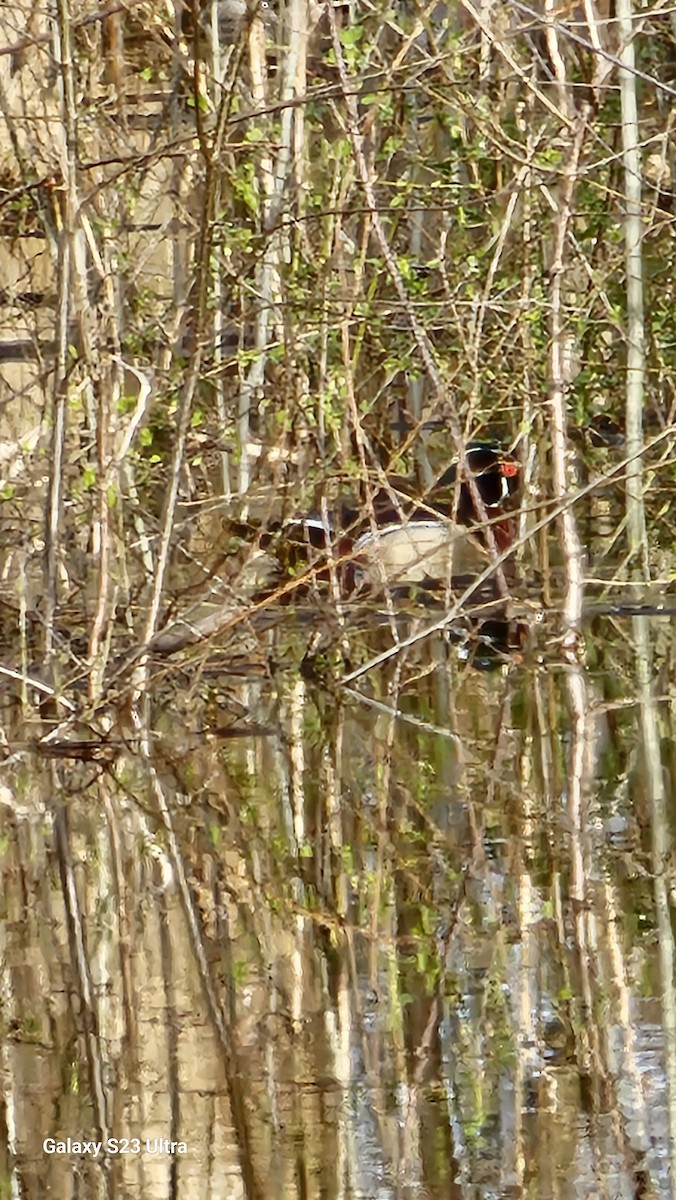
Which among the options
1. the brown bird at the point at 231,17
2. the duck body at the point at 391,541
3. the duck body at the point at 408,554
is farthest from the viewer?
the brown bird at the point at 231,17

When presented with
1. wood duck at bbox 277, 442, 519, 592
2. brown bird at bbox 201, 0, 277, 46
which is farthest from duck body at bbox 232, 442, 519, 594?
brown bird at bbox 201, 0, 277, 46

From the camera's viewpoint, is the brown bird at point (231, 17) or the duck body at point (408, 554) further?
the brown bird at point (231, 17)

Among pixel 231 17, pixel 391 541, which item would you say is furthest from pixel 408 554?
pixel 231 17

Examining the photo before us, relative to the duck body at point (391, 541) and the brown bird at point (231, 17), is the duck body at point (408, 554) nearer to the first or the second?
the duck body at point (391, 541)

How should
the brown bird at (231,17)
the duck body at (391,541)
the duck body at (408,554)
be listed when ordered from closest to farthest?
the duck body at (391,541), the duck body at (408,554), the brown bird at (231,17)

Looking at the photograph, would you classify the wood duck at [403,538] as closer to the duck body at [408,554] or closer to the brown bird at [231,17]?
the duck body at [408,554]

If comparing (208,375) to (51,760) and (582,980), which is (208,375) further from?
(582,980)

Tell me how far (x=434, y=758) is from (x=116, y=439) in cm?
113

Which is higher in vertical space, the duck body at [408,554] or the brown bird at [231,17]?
the brown bird at [231,17]

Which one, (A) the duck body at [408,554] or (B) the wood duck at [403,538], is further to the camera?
(A) the duck body at [408,554]

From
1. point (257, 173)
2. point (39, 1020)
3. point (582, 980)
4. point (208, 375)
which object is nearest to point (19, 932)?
point (39, 1020)

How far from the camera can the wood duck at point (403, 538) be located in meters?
4.60

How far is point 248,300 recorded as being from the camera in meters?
5.39

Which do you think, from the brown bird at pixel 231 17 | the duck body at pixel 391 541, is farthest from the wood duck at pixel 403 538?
the brown bird at pixel 231 17
